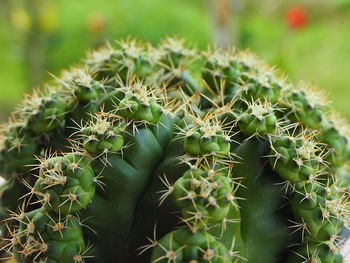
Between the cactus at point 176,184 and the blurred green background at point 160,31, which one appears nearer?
the cactus at point 176,184

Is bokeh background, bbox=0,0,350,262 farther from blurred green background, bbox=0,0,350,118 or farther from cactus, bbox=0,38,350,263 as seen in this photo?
cactus, bbox=0,38,350,263

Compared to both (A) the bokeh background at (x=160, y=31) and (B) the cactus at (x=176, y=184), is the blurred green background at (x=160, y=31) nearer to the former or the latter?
(A) the bokeh background at (x=160, y=31)

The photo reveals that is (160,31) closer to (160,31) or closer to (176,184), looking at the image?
(160,31)

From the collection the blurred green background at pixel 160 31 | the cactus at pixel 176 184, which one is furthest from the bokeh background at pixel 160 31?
the cactus at pixel 176 184

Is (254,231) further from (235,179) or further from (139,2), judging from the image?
(139,2)

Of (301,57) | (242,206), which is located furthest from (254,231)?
(301,57)

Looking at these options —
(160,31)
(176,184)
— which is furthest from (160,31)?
(176,184)
